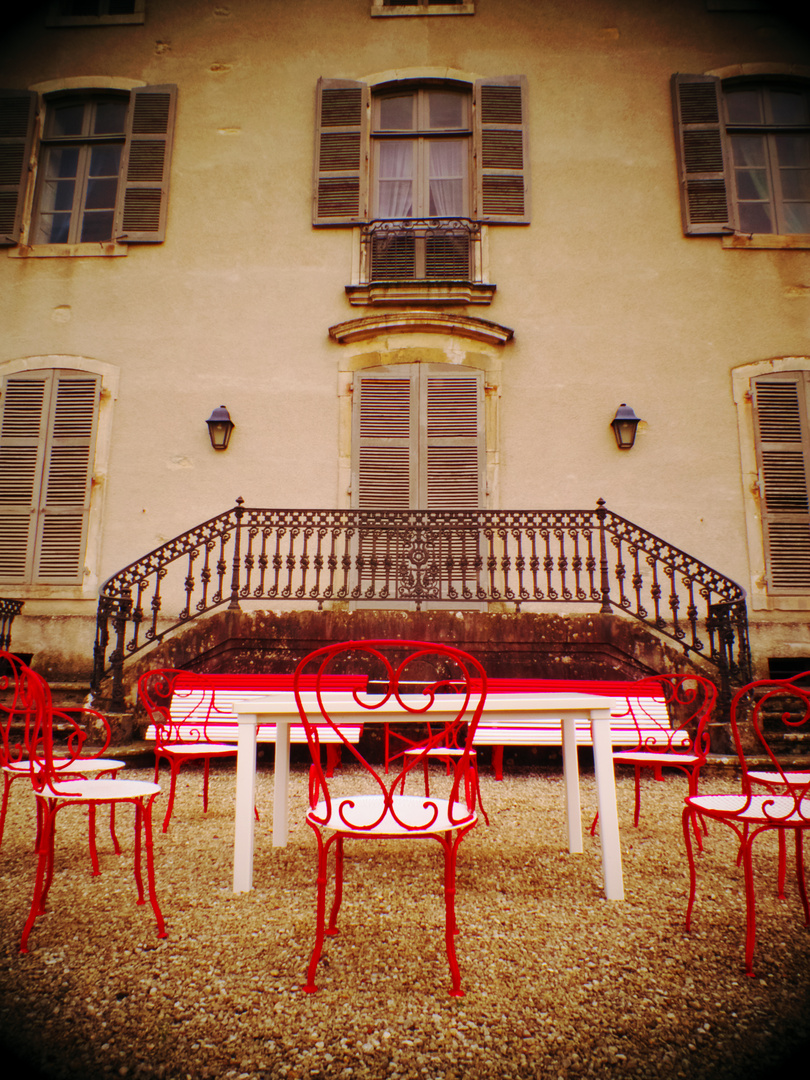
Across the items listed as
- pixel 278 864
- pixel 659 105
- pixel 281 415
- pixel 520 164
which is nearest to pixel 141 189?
pixel 281 415

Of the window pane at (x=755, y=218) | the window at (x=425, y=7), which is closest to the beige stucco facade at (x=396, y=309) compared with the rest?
the window at (x=425, y=7)

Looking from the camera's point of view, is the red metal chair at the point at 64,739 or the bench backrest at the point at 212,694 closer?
the red metal chair at the point at 64,739

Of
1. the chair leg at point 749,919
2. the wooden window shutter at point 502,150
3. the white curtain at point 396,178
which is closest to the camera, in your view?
the chair leg at point 749,919

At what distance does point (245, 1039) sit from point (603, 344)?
694cm

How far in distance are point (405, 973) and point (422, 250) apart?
7.04 metres

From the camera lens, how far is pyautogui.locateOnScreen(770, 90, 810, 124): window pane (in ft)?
25.2

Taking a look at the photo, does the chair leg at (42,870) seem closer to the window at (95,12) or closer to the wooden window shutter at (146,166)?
the wooden window shutter at (146,166)

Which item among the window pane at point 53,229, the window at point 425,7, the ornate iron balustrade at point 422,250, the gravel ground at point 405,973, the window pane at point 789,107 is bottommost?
the gravel ground at point 405,973

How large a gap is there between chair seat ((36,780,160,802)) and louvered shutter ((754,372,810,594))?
631 cm

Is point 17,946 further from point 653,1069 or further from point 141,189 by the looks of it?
point 141,189

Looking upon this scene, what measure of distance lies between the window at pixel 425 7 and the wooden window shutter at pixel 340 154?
3.13 feet

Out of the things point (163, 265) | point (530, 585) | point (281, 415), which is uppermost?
point (163, 265)

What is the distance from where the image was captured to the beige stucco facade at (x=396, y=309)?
692cm

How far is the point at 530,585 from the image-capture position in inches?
250
